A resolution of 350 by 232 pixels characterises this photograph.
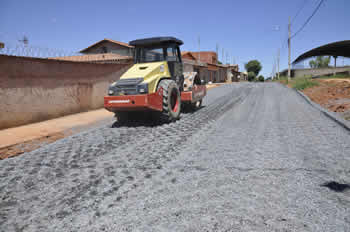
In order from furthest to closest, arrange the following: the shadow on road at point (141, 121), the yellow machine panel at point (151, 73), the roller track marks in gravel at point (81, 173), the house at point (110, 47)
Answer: the house at point (110, 47)
the shadow on road at point (141, 121)
the yellow machine panel at point (151, 73)
the roller track marks in gravel at point (81, 173)

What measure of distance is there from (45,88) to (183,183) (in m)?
6.80

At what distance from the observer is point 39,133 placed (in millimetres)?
6016

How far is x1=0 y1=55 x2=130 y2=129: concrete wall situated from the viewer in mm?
6559

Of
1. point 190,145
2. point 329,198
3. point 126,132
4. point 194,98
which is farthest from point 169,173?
point 194,98

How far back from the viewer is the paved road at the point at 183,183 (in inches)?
87.1

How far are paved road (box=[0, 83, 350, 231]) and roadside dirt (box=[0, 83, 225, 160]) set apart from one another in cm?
67

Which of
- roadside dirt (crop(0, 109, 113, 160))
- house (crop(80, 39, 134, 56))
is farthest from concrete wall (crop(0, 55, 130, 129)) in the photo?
Answer: house (crop(80, 39, 134, 56))

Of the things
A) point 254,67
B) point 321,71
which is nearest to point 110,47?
point 321,71

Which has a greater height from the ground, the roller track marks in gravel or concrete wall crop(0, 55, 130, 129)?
concrete wall crop(0, 55, 130, 129)

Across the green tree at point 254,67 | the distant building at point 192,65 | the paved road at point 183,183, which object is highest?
the green tree at point 254,67

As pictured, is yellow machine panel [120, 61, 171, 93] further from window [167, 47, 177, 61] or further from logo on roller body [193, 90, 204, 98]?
logo on roller body [193, 90, 204, 98]

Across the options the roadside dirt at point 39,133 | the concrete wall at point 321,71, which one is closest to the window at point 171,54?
the roadside dirt at point 39,133

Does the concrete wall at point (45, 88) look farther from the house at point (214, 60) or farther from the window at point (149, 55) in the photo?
the house at point (214, 60)

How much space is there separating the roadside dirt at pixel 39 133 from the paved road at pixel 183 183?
2.20ft
